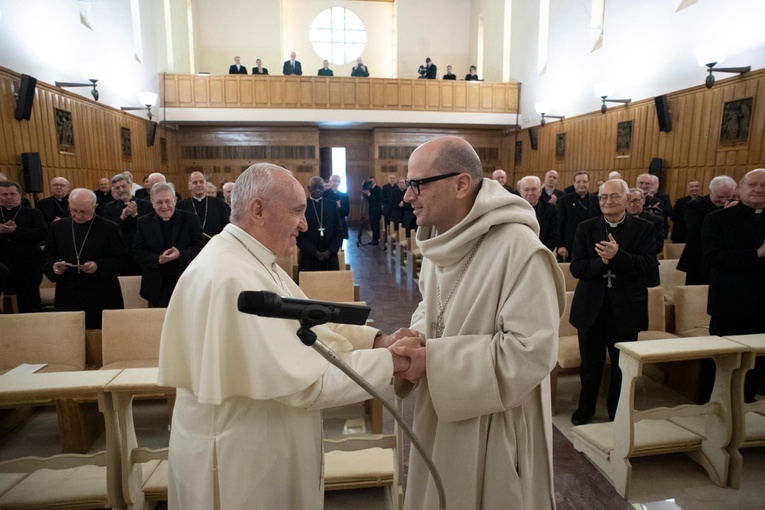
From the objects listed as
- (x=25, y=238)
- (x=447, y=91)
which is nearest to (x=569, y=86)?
(x=447, y=91)

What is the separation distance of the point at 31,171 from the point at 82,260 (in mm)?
4777

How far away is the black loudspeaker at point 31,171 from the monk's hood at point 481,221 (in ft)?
27.4

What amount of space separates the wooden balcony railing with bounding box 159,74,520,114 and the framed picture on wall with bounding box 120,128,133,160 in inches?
100.0

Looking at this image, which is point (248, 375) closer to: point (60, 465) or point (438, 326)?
point (438, 326)

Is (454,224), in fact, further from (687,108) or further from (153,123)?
(153,123)

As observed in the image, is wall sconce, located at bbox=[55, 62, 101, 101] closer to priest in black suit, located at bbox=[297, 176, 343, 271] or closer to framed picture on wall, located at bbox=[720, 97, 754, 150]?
priest in black suit, located at bbox=[297, 176, 343, 271]

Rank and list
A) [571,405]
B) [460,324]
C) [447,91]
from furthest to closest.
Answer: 1. [447,91]
2. [571,405]
3. [460,324]

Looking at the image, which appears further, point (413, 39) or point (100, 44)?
point (413, 39)

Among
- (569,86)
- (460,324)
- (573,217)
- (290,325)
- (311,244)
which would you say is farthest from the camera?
(569,86)

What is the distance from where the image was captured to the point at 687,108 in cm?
884

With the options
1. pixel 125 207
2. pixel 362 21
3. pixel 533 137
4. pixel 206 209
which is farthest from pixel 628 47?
pixel 362 21

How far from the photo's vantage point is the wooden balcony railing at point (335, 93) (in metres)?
14.1

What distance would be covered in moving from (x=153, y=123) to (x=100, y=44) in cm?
301

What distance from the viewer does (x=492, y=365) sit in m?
1.39
